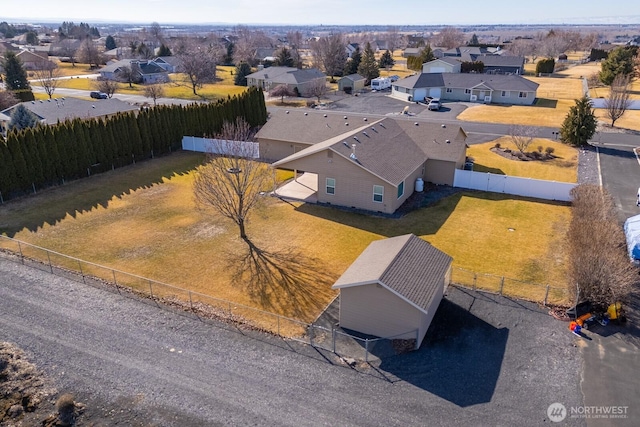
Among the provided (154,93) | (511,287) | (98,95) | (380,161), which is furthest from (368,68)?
(511,287)

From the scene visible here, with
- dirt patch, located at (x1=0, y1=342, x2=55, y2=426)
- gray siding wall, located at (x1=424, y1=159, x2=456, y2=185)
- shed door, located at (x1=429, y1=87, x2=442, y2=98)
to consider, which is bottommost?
dirt patch, located at (x1=0, y1=342, x2=55, y2=426)

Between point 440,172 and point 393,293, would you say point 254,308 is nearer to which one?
point 393,293

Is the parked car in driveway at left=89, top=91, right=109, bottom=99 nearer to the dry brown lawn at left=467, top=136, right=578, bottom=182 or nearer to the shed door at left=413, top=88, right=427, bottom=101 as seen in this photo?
the shed door at left=413, top=88, right=427, bottom=101

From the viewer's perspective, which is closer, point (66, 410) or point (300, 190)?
point (66, 410)

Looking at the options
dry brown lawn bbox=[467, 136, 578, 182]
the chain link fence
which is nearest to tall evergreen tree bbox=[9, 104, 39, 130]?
dry brown lawn bbox=[467, 136, 578, 182]

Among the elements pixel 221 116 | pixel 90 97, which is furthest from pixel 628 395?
pixel 90 97

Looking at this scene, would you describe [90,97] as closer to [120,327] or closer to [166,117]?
[166,117]
